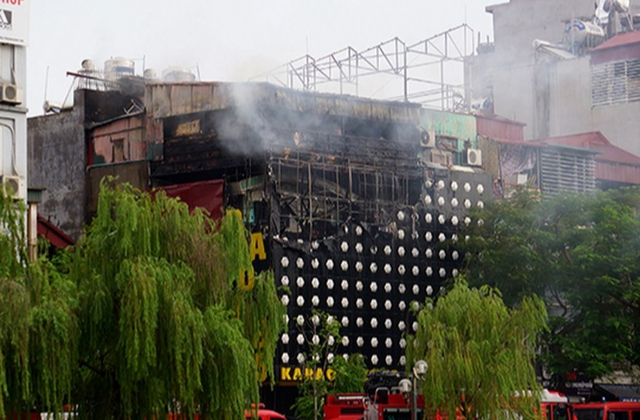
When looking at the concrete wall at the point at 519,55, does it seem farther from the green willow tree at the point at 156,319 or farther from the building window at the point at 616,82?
the green willow tree at the point at 156,319

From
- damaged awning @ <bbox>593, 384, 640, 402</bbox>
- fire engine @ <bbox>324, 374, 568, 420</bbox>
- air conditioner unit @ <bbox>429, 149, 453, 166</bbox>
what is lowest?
damaged awning @ <bbox>593, 384, 640, 402</bbox>

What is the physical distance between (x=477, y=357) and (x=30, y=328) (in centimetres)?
1583

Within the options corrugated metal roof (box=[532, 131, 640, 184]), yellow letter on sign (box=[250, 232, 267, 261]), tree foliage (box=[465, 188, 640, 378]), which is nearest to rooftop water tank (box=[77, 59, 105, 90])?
yellow letter on sign (box=[250, 232, 267, 261])

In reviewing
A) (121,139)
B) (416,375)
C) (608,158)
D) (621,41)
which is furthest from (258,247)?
(621,41)

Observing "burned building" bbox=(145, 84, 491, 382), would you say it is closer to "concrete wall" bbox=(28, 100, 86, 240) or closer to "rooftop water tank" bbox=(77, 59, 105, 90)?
"concrete wall" bbox=(28, 100, 86, 240)

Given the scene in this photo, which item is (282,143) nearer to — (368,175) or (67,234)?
(368,175)

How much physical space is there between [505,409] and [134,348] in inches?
566

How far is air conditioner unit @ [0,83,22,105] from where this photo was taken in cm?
4984

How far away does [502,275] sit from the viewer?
203 feet

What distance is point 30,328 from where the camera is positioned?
1304 inches

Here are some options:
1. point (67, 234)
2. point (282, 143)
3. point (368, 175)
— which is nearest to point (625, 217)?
point (368, 175)

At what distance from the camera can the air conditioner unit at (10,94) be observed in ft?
164

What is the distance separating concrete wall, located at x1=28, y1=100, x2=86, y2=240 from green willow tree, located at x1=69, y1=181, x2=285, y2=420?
29.0 meters

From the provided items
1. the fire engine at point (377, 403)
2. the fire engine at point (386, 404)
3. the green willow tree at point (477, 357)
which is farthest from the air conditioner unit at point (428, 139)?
the green willow tree at point (477, 357)
